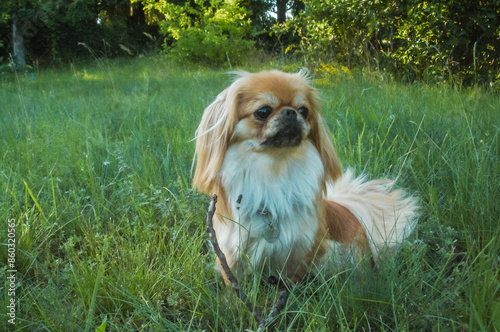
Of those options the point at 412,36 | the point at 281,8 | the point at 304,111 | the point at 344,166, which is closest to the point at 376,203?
the point at 344,166

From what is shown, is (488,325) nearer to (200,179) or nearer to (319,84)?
(200,179)

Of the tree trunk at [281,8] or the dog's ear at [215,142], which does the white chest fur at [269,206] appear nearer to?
the dog's ear at [215,142]

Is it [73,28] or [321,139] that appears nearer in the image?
[321,139]

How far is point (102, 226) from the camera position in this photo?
2.00m

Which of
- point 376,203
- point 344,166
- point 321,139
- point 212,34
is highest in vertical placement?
point 212,34

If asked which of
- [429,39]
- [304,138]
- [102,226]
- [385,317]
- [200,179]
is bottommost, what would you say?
[385,317]

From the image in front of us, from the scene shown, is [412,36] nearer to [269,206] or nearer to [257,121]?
[257,121]

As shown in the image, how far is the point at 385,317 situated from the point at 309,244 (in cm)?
50

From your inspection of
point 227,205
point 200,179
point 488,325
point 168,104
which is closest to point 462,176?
point 488,325

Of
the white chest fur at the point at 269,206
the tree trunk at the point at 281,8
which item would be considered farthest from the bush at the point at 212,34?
the white chest fur at the point at 269,206

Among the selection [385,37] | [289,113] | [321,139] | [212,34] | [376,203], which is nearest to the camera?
[289,113]

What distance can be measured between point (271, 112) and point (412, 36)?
395 centimetres

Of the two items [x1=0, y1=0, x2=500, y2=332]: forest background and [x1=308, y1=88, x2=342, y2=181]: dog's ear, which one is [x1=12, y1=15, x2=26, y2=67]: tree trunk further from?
[x1=308, y1=88, x2=342, y2=181]: dog's ear

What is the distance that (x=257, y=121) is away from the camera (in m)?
1.77
